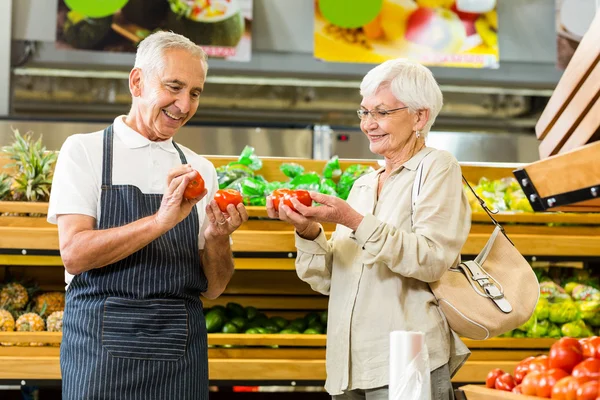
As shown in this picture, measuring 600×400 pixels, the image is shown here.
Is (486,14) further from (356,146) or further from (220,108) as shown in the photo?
(220,108)

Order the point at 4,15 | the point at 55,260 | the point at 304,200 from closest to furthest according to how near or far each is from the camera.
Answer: the point at 304,200 → the point at 55,260 → the point at 4,15

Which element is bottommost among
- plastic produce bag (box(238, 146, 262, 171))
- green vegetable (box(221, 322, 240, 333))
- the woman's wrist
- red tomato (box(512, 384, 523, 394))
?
red tomato (box(512, 384, 523, 394))

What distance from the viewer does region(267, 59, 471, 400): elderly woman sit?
7.39 feet

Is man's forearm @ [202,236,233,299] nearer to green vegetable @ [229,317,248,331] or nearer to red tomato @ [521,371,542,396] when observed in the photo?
red tomato @ [521,371,542,396]

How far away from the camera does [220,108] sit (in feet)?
21.3

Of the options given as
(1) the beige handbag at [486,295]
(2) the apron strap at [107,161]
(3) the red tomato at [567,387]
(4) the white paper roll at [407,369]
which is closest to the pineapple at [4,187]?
(2) the apron strap at [107,161]

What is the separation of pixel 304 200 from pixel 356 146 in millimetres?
3929

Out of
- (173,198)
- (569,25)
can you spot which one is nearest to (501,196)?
(173,198)

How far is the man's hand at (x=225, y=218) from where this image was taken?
238 cm

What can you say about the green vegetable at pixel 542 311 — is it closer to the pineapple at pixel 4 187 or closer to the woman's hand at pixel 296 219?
the woman's hand at pixel 296 219

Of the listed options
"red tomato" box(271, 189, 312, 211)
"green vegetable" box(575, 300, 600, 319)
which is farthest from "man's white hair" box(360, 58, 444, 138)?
"green vegetable" box(575, 300, 600, 319)

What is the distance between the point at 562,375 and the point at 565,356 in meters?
0.13

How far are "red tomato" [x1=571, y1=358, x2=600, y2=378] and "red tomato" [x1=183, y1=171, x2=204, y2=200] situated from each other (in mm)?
1295

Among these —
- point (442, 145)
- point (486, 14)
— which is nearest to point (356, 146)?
point (442, 145)
